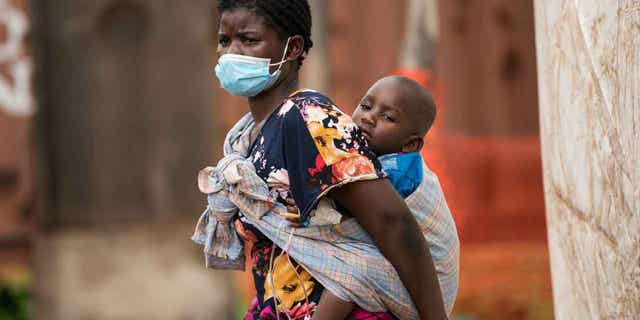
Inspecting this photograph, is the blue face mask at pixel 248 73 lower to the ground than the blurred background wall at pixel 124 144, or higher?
higher

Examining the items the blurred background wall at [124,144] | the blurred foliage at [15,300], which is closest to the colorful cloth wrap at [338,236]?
the blurred background wall at [124,144]

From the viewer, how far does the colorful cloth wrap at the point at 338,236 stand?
2438 mm

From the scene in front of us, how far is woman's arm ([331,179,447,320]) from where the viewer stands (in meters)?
2.39

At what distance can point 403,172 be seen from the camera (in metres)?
2.52

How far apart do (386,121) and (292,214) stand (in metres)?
0.33

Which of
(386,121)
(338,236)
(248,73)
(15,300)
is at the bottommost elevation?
(15,300)

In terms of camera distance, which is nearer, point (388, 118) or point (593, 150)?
point (593, 150)

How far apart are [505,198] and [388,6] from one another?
68.5 inches

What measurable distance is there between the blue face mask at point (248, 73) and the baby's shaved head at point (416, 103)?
0.28 metres

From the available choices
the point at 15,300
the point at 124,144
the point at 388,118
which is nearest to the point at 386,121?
the point at 388,118

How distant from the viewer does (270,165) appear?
2.47 meters

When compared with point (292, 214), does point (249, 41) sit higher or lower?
higher

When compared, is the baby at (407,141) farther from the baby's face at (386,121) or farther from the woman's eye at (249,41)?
the woman's eye at (249,41)

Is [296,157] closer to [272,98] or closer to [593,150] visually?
[272,98]
